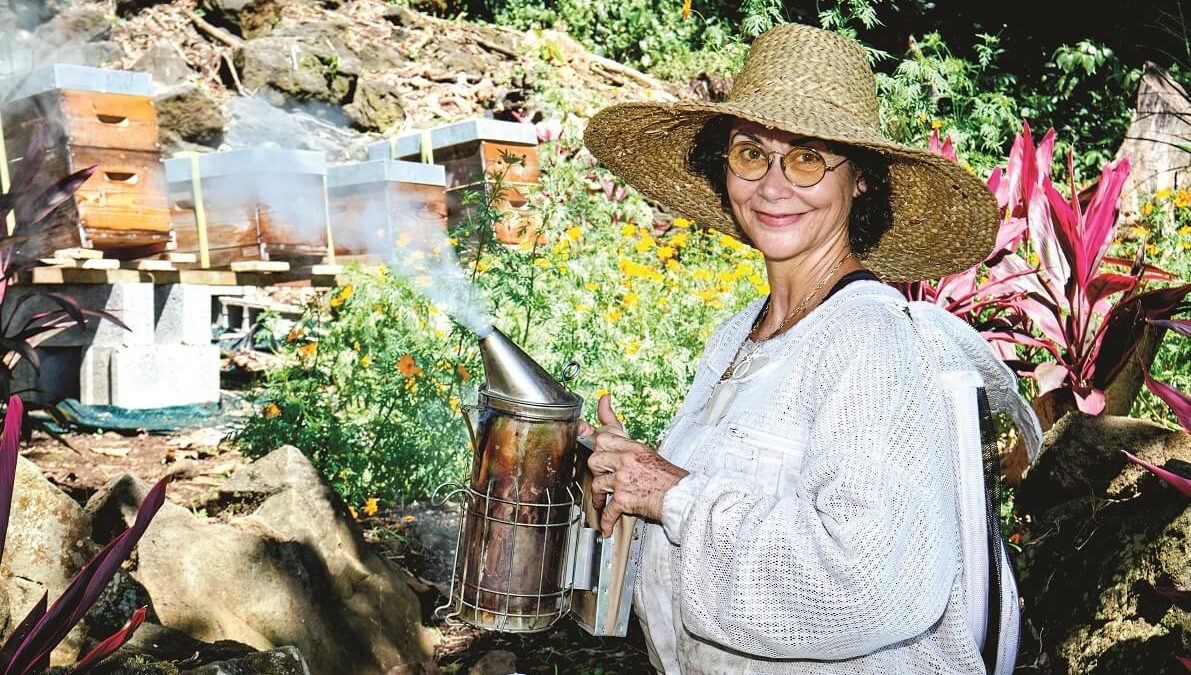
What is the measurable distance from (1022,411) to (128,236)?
544 cm

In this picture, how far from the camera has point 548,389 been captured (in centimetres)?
188

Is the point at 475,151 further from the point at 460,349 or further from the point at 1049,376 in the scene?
the point at 1049,376

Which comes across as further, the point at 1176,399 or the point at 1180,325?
the point at 1180,325

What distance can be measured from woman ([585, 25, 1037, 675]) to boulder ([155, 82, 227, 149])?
808 cm

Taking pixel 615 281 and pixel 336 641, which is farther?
pixel 615 281

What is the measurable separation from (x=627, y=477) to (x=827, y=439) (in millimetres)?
357

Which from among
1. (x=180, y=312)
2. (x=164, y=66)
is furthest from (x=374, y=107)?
(x=180, y=312)

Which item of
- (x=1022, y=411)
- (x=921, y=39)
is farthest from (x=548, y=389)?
(x=921, y=39)

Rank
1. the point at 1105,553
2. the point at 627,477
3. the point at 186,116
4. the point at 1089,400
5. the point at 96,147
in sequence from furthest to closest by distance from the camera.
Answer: the point at 186,116
the point at 96,147
the point at 1089,400
the point at 1105,553
the point at 627,477

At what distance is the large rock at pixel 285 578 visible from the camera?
10.2 ft

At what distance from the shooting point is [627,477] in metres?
1.75

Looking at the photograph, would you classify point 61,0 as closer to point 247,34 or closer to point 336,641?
point 247,34

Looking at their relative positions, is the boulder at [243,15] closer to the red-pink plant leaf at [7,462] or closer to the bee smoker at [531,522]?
the red-pink plant leaf at [7,462]

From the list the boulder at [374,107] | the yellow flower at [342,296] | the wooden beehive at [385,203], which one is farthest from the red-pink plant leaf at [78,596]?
the boulder at [374,107]
